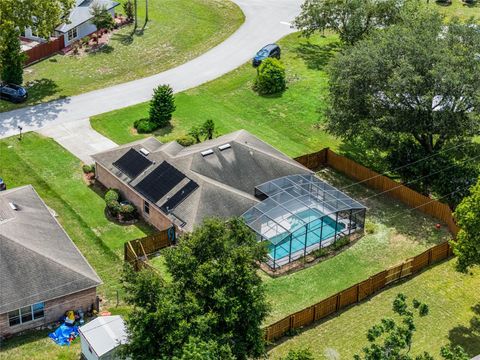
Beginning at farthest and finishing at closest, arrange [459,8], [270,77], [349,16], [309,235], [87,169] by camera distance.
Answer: [459,8], [349,16], [270,77], [87,169], [309,235]

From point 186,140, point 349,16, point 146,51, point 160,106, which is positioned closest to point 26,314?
point 186,140

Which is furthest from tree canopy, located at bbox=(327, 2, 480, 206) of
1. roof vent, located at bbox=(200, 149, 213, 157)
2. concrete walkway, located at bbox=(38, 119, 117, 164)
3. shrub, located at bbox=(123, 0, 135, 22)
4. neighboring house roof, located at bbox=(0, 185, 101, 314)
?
shrub, located at bbox=(123, 0, 135, 22)

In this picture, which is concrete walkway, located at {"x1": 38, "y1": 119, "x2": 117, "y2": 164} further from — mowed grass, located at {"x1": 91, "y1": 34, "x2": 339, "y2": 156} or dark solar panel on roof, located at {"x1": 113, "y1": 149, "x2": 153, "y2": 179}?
dark solar panel on roof, located at {"x1": 113, "y1": 149, "x2": 153, "y2": 179}

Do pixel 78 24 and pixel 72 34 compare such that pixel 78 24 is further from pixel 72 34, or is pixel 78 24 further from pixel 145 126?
pixel 145 126

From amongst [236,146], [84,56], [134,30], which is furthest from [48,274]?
[134,30]

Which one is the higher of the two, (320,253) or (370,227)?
(320,253)

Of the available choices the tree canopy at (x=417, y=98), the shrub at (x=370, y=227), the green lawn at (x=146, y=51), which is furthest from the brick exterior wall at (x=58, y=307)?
the green lawn at (x=146, y=51)
